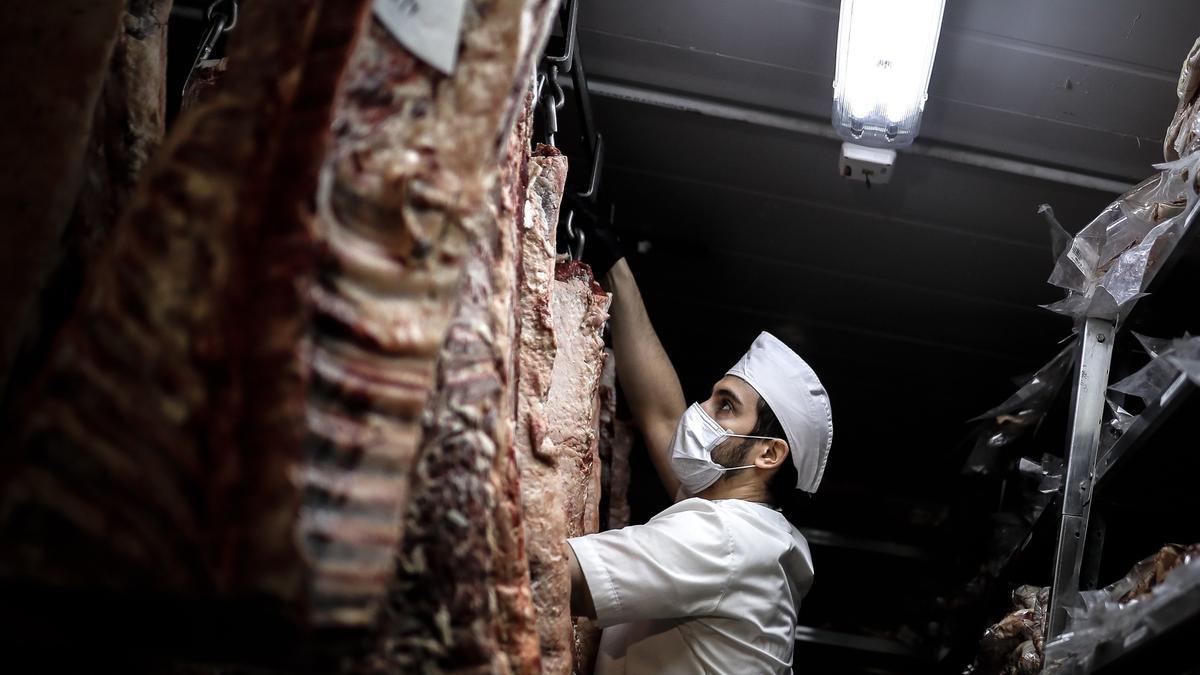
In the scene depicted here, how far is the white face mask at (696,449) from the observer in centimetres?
330

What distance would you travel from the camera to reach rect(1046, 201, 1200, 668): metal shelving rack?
8.02 feet

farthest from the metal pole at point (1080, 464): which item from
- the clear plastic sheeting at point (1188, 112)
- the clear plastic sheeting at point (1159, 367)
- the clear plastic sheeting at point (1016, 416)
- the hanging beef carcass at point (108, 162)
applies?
the hanging beef carcass at point (108, 162)

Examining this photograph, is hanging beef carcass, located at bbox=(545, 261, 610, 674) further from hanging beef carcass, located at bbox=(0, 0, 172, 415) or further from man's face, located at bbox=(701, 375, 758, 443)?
hanging beef carcass, located at bbox=(0, 0, 172, 415)

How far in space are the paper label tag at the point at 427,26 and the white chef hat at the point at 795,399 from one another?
228 centimetres

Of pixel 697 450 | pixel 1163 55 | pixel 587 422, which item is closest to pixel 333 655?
pixel 587 422

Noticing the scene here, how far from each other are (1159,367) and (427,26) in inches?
75.2

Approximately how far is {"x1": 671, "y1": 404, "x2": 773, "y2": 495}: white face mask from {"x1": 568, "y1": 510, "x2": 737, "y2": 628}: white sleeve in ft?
1.28

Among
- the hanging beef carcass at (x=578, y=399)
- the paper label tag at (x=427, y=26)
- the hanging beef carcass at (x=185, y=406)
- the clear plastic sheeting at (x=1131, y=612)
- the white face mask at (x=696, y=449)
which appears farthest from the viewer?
the white face mask at (x=696, y=449)

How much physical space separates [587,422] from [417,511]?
4.41 feet

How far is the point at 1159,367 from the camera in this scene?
7.88 ft

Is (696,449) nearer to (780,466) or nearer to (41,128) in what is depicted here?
(780,466)

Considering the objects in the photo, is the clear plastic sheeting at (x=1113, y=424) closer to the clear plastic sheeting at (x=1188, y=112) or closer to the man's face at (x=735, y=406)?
the clear plastic sheeting at (x=1188, y=112)

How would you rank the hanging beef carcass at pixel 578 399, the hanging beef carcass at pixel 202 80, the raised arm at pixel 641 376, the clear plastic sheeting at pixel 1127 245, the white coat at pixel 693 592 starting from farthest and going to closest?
the raised arm at pixel 641 376 → the hanging beef carcass at pixel 578 399 → the white coat at pixel 693 592 → the clear plastic sheeting at pixel 1127 245 → the hanging beef carcass at pixel 202 80

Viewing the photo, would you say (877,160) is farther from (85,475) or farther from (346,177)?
(85,475)
